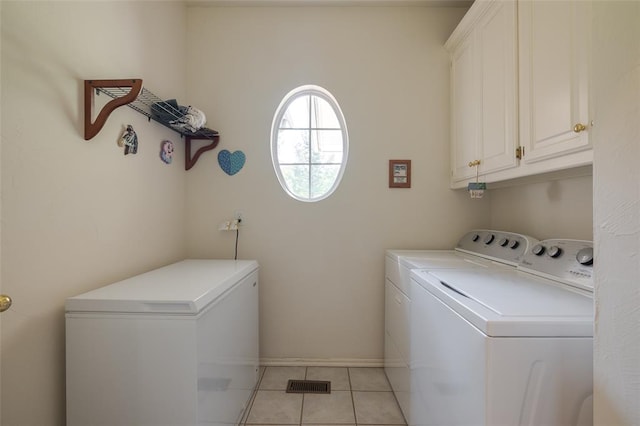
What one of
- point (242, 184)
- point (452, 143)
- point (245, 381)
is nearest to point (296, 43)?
point (242, 184)

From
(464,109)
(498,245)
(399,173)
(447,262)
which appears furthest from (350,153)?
(498,245)

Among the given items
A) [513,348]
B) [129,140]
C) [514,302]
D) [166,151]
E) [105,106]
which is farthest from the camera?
[166,151]

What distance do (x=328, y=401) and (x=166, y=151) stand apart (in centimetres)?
190

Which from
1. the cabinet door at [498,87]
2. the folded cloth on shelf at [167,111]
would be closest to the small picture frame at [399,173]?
the cabinet door at [498,87]

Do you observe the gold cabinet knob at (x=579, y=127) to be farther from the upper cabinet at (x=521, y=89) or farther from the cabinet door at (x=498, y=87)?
the cabinet door at (x=498, y=87)

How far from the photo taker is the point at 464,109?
199 cm

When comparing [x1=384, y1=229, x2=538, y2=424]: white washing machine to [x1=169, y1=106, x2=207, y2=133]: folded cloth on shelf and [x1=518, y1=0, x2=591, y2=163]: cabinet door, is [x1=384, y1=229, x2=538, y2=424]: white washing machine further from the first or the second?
[x1=169, y1=106, x2=207, y2=133]: folded cloth on shelf

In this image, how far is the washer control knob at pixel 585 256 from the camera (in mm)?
1169

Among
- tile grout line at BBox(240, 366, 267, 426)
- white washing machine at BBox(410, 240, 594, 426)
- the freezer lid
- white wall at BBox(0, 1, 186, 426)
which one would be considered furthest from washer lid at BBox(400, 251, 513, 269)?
white wall at BBox(0, 1, 186, 426)

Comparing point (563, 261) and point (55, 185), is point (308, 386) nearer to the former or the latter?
point (563, 261)

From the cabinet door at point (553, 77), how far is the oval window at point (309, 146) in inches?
52.9

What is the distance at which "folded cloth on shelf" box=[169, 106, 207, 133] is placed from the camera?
1.82 meters

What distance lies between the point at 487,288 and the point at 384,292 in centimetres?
116

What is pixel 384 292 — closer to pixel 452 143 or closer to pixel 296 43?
pixel 452 143
